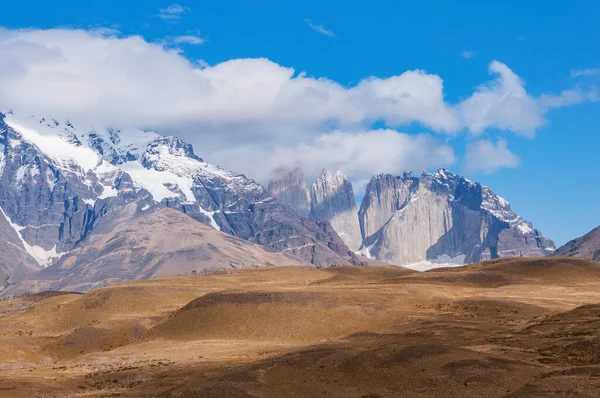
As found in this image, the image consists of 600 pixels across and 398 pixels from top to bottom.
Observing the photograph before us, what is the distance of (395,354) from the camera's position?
8244cm

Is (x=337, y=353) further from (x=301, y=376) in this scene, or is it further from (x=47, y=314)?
(x=47, y=314)

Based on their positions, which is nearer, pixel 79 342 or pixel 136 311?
pixel 79 342

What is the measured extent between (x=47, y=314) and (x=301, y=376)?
137 metres

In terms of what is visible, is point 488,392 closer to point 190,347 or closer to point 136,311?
point 190,347

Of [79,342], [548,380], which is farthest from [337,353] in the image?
[79,342]

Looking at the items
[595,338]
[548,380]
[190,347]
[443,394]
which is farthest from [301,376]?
[190,347]

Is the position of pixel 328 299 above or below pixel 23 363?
above

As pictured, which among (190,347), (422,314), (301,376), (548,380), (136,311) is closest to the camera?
(548,380)

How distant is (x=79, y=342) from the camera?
15325cm

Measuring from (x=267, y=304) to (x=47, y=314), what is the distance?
7826 centimetres

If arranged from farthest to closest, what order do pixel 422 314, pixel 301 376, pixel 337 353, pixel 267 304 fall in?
pixel 267 304 → pixel 422 314 → pixel 337 353 → pixel 301 376

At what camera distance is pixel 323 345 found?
100625 millimetres

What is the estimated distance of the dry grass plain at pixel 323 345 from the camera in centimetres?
7431

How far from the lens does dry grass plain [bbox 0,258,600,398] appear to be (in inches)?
2926
